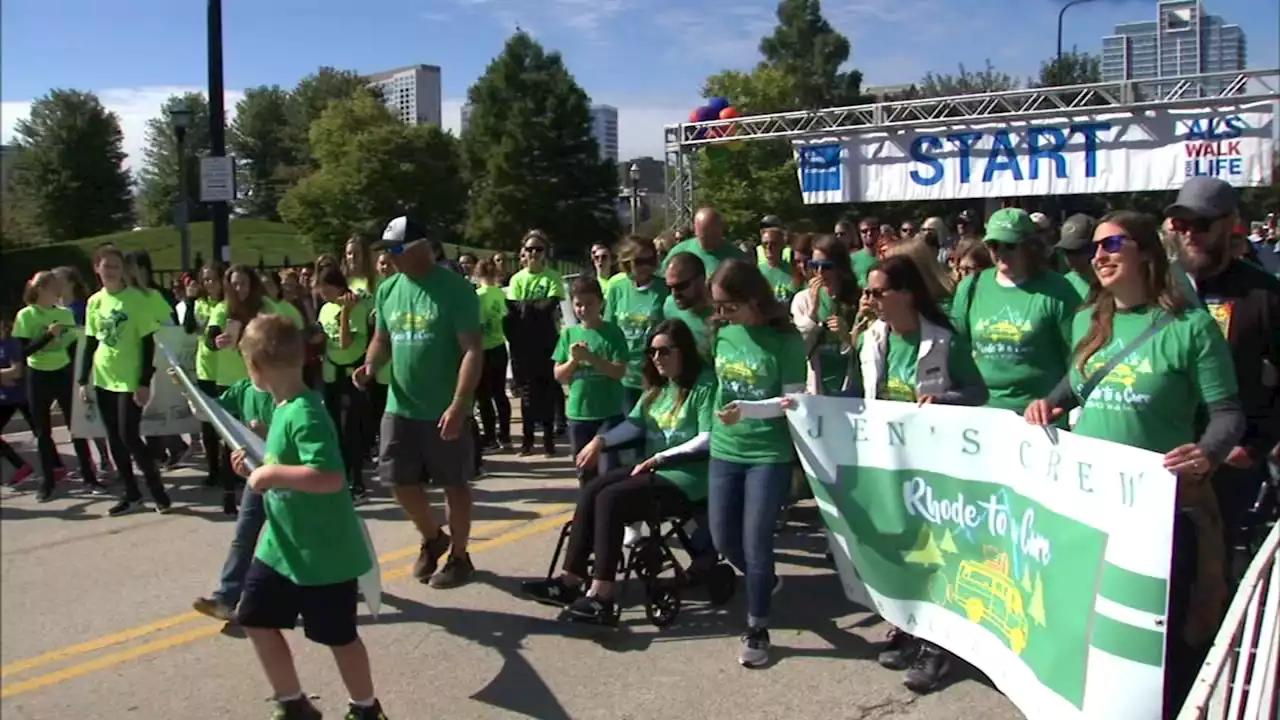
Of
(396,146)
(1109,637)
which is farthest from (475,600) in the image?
(396,146)

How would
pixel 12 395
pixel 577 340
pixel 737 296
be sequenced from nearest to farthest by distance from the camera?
pixel 737 296, pixel 577 340, pixel 12 395

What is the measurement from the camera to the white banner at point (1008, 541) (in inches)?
133

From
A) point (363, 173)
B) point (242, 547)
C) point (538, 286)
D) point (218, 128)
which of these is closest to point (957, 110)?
point (538, 286)

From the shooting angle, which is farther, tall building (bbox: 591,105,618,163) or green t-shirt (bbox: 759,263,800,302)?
tall building (bbox: 591,105,618,163)

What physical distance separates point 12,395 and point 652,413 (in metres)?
5.70

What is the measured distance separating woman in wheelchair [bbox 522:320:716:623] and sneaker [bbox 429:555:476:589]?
2.11 feet

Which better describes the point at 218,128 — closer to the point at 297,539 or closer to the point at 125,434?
the point at 125,434

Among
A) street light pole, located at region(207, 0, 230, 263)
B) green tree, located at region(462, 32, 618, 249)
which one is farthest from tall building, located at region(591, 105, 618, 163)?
street light pole, located at region(207, 0, 230, 263)

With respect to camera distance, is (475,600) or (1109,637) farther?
(475,600)

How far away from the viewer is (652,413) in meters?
5.48

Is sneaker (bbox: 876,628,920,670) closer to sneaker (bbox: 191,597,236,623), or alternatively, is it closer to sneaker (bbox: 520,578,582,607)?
sneaker (bbox: 520,578,582,607)

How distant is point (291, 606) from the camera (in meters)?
3.82

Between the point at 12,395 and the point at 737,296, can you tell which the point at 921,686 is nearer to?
the point at 737,296

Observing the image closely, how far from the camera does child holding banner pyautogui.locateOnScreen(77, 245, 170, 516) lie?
24.1ft
